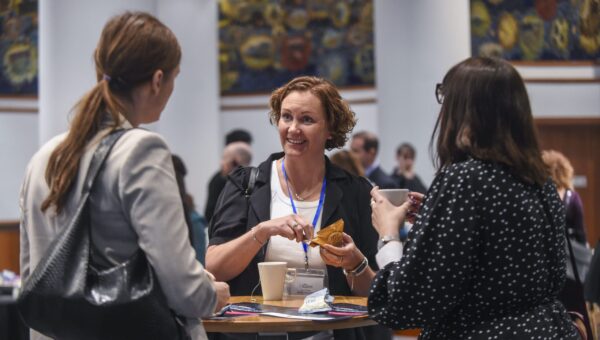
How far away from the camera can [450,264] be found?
8.16ft

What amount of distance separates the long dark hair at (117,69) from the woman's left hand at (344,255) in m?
1.24

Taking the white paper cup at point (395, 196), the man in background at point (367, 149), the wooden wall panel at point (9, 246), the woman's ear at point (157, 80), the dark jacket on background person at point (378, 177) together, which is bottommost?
the wooden wall panel at point (9, 246)

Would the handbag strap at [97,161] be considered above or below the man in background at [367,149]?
above

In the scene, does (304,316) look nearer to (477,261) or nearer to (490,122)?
(477,261)

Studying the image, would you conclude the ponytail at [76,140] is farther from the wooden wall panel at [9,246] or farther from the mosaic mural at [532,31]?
the mosaic mural at [532,31]

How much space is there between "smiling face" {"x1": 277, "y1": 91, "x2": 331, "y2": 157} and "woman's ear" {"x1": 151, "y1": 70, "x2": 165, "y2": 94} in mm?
1423

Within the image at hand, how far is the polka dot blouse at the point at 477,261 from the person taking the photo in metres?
2.50

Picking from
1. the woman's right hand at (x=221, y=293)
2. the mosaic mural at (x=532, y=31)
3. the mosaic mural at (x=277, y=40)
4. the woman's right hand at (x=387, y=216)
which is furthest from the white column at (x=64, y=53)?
the mosaic mural at (x=277, y=40)

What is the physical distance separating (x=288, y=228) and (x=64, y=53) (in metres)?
5.11

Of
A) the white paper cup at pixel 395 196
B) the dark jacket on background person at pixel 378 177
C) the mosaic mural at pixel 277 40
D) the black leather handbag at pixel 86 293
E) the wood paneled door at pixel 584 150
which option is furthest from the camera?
the mosaic mural at pixel 277 40

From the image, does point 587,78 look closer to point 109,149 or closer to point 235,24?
point 235,24

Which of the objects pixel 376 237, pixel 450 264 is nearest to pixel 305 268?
pixel 376 237

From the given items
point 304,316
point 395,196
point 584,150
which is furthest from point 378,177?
point 584,150

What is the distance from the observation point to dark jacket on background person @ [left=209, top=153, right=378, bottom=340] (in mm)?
3801
